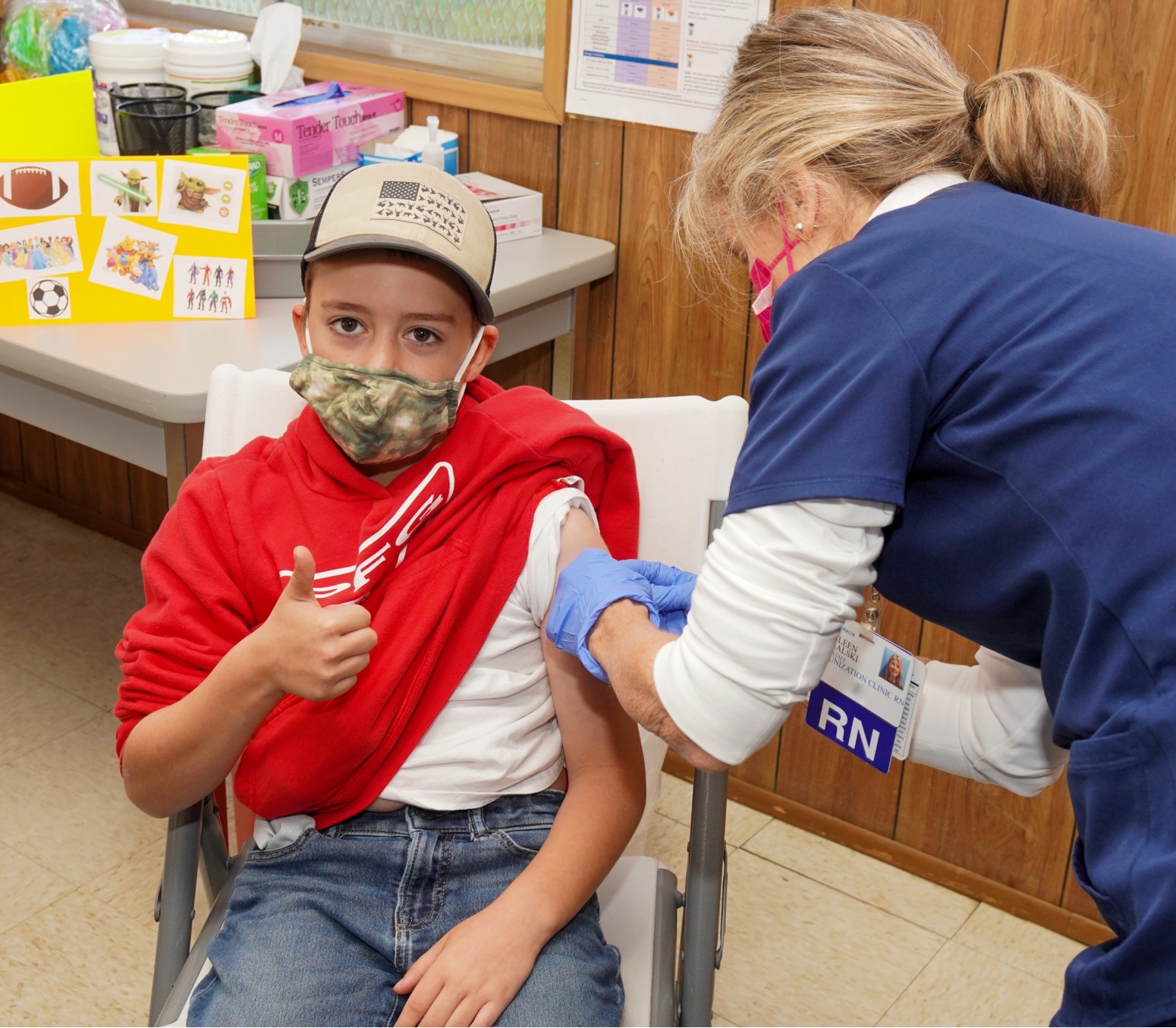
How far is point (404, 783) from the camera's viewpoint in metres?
1.25

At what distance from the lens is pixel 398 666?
123cm

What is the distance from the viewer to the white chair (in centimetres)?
124

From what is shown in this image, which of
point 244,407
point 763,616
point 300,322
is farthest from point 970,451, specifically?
point 244,407

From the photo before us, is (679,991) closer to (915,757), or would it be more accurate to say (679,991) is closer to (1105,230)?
(915,757)

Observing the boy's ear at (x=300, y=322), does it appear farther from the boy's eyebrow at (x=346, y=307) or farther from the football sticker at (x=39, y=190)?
the football sticker at (x=39, y=190)

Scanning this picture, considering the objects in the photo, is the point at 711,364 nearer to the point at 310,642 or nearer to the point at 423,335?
the point at 423,335

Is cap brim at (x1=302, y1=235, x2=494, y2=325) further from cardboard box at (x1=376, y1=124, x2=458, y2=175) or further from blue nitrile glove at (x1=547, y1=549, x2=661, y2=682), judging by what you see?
cardboard box at (x1=376, y1=124, x2=458, y2=175)

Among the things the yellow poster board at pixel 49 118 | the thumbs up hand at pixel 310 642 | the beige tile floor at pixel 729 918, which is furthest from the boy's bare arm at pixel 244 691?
the yellow poster board at pixel 49 118

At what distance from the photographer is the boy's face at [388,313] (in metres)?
1.26

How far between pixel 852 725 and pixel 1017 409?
43cm

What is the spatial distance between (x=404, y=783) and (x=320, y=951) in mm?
177

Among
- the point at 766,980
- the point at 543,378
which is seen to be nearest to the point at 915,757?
the point at 766,980

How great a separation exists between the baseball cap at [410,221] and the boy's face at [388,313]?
0.7 inches

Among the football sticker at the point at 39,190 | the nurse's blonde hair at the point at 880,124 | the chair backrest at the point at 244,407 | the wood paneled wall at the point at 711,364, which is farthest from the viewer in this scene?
the wood paneled wall at the point at 711,364
